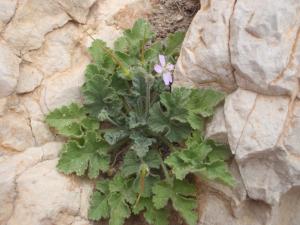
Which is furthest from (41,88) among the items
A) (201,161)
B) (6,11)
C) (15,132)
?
(201,161)

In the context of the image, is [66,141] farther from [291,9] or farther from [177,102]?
[291,9]

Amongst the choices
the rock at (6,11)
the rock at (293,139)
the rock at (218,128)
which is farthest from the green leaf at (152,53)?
the rock at (293,139)

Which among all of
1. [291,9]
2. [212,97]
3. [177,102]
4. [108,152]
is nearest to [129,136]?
[108,152]

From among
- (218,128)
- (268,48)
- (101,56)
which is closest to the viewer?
(268,48)

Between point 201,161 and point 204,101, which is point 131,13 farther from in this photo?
point 201,161

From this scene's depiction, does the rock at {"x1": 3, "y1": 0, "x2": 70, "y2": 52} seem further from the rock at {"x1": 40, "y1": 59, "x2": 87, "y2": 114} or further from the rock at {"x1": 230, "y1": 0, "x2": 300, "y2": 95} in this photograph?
the rock at {"x1": 230, "y1": 0, "x2": 300, "y2": 95}

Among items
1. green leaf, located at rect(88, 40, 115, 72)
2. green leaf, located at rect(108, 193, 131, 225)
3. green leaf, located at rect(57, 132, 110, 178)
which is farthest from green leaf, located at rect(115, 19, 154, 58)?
green leaf, located at rect(108, 193, 131, 225)

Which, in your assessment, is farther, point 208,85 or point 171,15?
point 171,15

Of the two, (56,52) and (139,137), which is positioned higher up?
(56,52)
